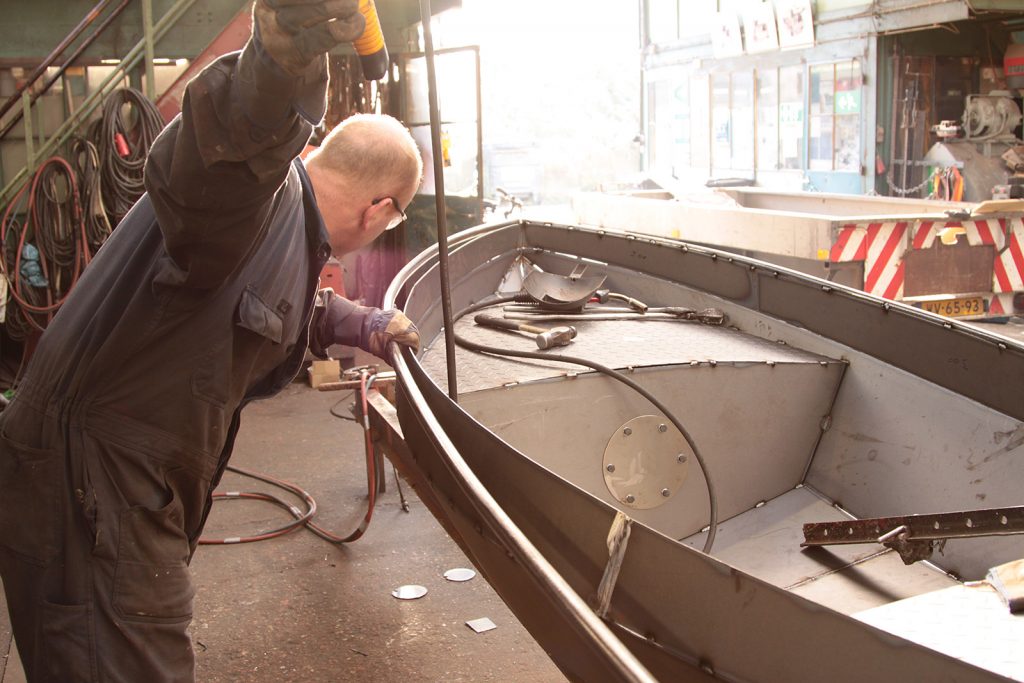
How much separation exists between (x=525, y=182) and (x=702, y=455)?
15.7 meters

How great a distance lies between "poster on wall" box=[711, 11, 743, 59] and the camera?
13.3 meters

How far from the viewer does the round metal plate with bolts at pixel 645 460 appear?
3.02 metres

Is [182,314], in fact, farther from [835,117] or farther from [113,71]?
[835,117]

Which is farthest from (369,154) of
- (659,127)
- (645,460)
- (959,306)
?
(659,127)

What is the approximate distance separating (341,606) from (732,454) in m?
1.59

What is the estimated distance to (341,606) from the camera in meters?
3.76

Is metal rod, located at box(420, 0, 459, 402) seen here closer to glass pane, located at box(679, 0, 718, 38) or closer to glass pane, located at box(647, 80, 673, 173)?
glass pane, located at box(679, 0, 718, 38)

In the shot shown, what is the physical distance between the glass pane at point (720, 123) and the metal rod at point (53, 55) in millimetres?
9576

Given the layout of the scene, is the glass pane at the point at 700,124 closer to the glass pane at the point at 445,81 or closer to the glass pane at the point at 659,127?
the glass pane at the point at 659,127

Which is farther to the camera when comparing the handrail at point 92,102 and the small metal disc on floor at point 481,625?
the handrail at point 92,102

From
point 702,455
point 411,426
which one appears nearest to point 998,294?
point 702,455

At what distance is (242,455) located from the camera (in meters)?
5.38

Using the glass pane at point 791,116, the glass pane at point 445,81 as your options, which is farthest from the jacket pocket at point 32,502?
the glass pane at point 791,116

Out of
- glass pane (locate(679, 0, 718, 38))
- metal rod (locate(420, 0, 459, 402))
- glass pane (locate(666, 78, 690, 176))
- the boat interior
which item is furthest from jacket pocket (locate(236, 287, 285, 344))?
glass pane (locate(666, 78, 690, 176))
